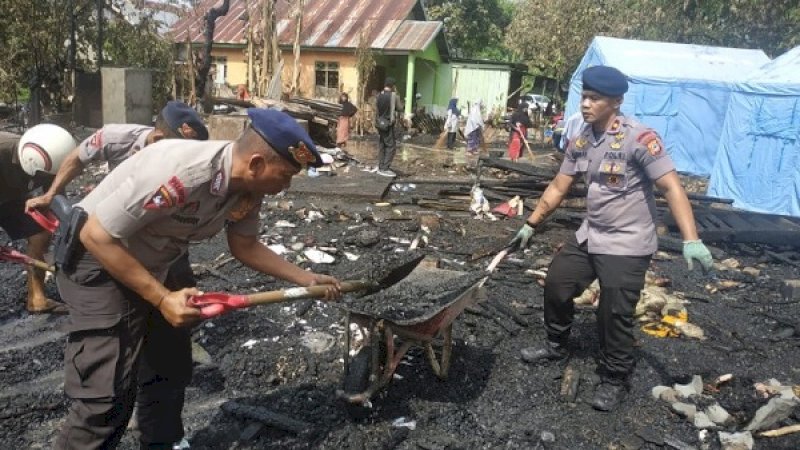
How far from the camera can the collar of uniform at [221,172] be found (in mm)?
2330

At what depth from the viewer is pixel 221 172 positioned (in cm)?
235

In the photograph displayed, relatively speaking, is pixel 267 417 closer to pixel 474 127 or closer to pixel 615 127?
pixel 615 127

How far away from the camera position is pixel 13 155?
4.20m

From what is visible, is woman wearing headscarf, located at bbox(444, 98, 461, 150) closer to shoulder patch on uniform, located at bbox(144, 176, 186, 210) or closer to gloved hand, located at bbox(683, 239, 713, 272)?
gloved hand, located at bbox(683, 239, 713, 272)

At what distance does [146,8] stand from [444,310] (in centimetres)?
1963

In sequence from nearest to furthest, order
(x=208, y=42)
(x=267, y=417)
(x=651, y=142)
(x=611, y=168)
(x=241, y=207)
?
(x=241, y=207), (x=267, y=417), (x=651, y=142), (x=611, y=168), (x=208, y=42)

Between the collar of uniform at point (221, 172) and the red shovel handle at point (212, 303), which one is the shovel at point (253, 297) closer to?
the red shovel handle at point (212, 303)

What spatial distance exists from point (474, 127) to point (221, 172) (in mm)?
15672

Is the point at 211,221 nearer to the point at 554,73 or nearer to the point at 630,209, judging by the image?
the point at 630,209

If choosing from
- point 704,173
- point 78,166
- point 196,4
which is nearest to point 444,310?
point 78,166

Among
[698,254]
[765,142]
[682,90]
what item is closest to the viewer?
[698,254]

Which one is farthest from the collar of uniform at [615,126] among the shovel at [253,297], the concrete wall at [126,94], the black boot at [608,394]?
the concrete wall at [126,94]

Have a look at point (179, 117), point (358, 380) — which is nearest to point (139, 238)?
point (358, 380)

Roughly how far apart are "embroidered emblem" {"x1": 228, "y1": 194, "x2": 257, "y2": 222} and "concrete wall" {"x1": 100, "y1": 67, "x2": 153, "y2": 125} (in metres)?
10.7
